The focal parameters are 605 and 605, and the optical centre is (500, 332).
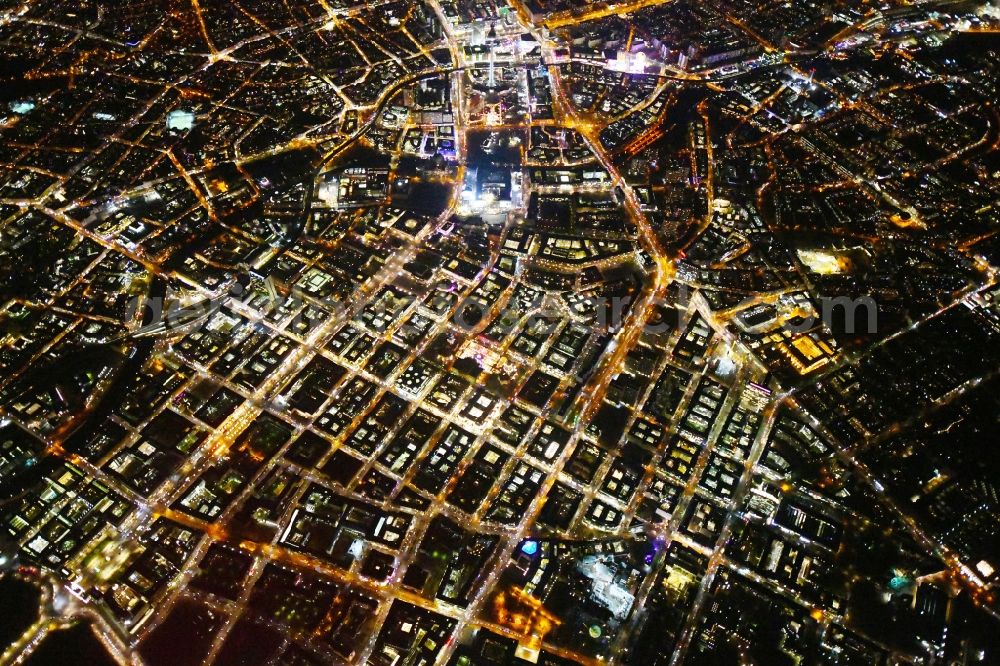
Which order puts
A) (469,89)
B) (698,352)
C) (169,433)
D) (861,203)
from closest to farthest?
(169,433), (698,352), (861,203), (469,89)

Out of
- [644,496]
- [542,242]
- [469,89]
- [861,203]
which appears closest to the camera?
[644,496]

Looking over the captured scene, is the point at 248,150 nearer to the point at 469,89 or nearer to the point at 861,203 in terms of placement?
the point at 469,89

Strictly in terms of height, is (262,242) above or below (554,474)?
above

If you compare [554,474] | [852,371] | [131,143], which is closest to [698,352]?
[852,371]

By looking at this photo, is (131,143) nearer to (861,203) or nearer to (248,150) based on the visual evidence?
(248,150)

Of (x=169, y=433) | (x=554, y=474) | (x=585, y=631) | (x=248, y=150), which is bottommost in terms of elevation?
(x=169, y=433)

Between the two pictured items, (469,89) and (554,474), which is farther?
(469,89)

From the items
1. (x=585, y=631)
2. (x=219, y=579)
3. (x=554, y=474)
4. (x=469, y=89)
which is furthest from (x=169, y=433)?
(x=469, y=89)
